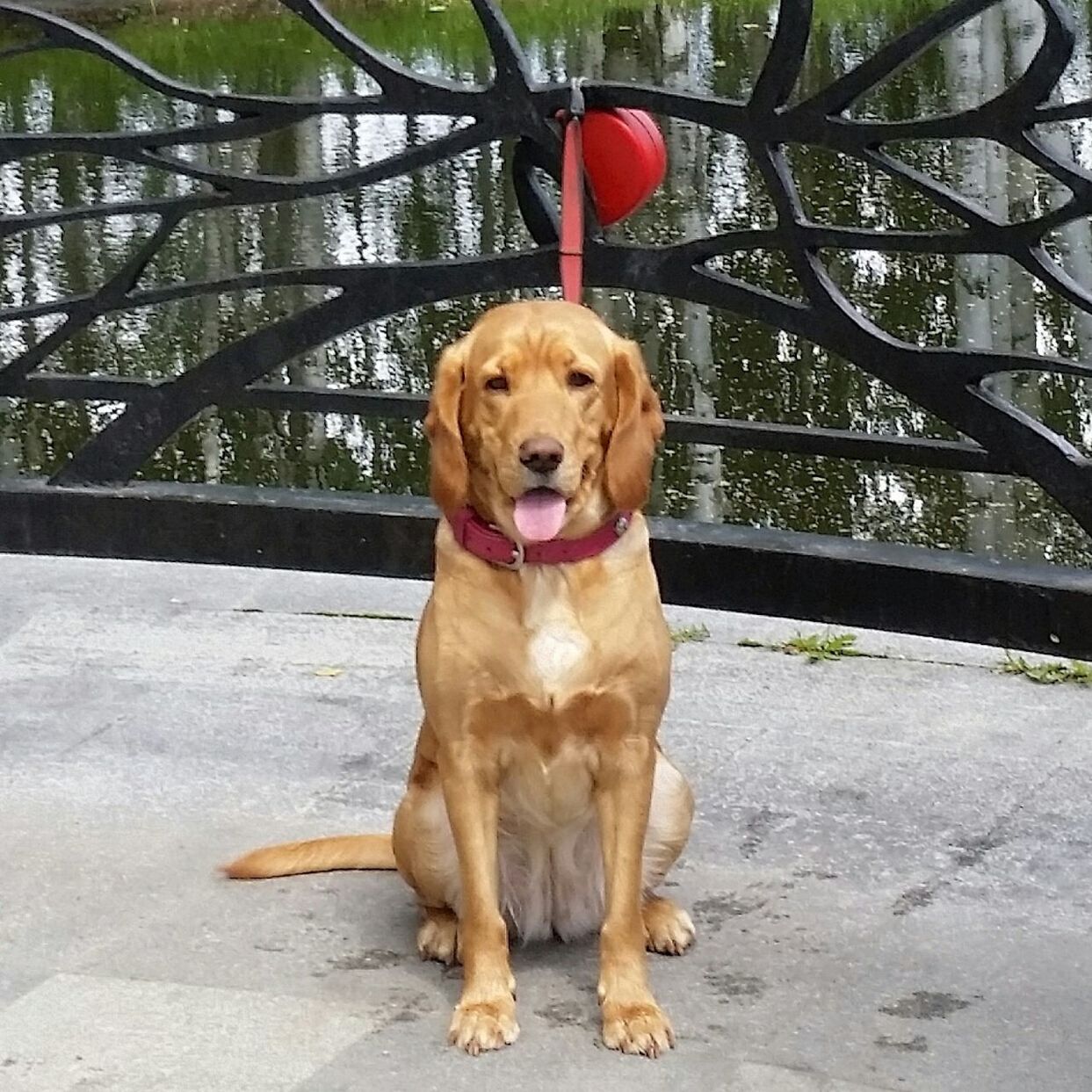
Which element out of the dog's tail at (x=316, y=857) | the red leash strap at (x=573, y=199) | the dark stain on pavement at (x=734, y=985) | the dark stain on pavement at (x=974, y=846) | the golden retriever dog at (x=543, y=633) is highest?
the red leash strap at (x=573, y=199)

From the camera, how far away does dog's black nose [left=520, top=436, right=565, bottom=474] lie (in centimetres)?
324

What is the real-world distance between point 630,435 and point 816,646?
188cm

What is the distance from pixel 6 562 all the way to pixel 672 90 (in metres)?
2.52

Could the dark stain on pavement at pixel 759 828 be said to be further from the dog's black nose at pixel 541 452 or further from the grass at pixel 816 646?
the dog's black nose at pixel 541 452

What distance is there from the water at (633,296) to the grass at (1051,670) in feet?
6.14

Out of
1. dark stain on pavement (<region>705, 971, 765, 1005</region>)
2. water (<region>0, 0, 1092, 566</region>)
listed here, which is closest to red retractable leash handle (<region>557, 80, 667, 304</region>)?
water (<region>0, 0, 1092, 566</region>)

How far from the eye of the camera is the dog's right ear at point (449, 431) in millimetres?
3375

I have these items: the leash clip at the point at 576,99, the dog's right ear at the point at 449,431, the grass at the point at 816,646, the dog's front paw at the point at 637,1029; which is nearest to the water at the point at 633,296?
the leash clip at the point at 576,99

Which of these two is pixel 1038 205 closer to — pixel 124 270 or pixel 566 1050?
pixel 124 270

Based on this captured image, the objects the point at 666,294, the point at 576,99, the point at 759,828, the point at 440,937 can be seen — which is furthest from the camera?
the point at 666,294

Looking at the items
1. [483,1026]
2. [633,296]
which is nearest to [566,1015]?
[483,1026]

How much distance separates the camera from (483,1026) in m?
3.34

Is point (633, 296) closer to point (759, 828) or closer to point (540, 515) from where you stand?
point (759, 828)

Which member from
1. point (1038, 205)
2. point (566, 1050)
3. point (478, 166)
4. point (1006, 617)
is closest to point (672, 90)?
point (1006, 617)
